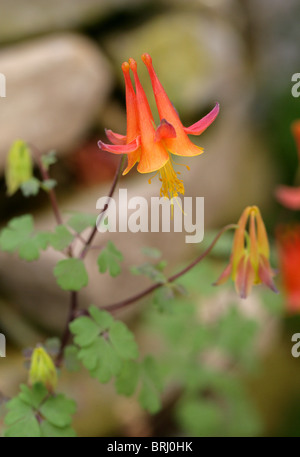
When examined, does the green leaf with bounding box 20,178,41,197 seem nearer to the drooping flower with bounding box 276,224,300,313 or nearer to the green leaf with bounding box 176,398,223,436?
the drooping flower with bounding box 276,224,300,313

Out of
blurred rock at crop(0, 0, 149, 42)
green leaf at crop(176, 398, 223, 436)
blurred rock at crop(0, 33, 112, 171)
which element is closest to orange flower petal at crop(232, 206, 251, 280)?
green leaf at crop(176, 398, 223, 436)

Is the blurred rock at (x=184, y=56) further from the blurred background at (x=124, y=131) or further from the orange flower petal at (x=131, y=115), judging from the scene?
the orange flower petal at (x=131, y=115)

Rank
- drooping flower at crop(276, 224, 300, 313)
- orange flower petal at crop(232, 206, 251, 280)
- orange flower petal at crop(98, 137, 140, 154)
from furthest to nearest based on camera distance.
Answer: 1. drooping flower at crop(276, 224, 300, 313)
2. orange flower petal at crop(232, 206, 251, 280)
3. orange flower petal at crop(98, 137, 140, 154)

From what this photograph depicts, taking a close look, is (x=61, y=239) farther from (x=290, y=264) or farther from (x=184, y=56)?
(x=184, y=56)

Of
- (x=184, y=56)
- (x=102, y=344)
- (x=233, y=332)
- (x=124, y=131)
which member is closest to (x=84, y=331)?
(x=102, y=344)

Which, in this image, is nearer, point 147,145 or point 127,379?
point 147,145
